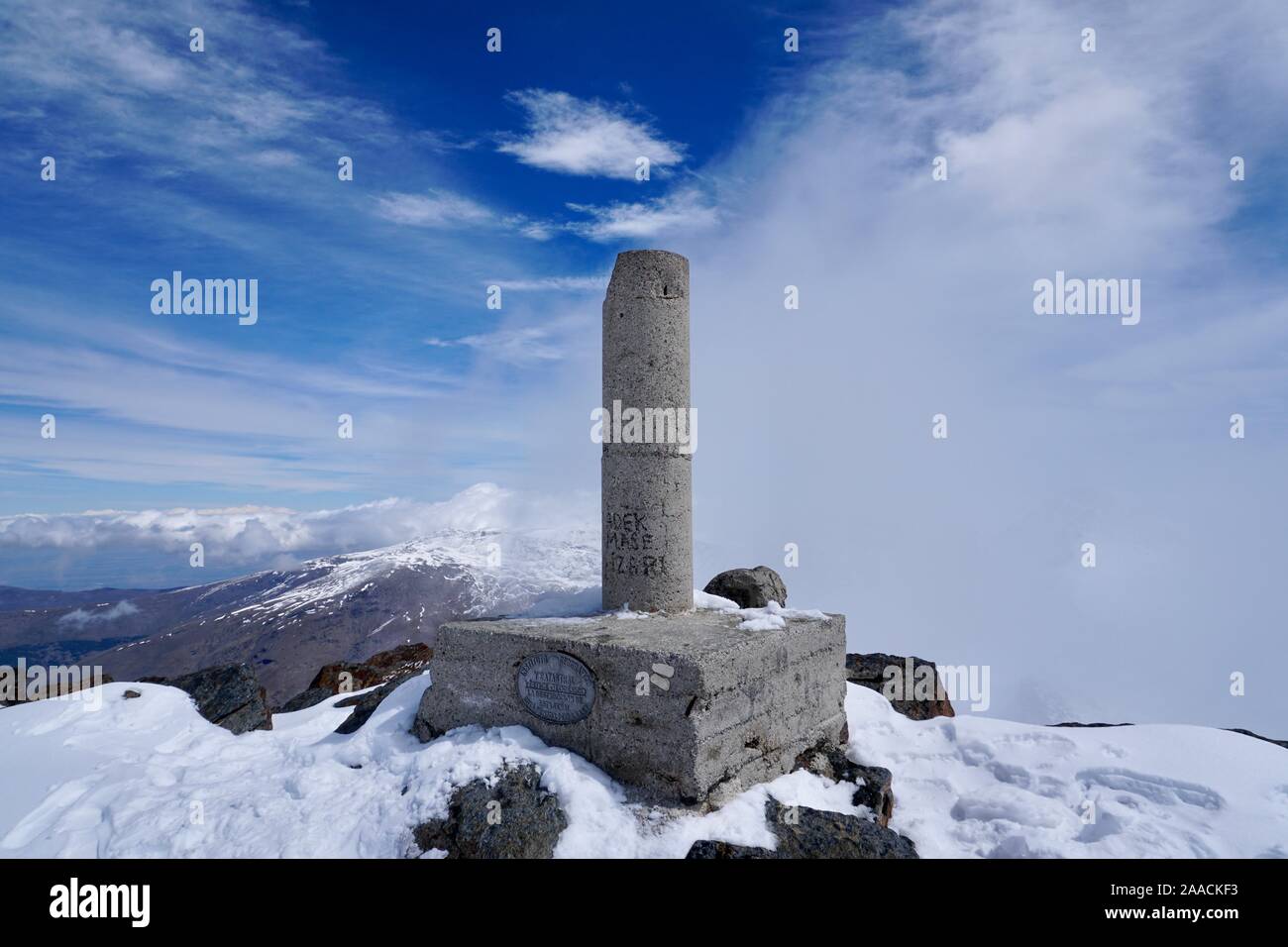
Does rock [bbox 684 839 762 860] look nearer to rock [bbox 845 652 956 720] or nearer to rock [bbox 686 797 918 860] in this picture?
rock [bbox 686 797 918 860]

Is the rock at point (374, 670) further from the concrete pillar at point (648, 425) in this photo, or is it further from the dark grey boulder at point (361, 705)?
the concrete pillar at point (648, 425)

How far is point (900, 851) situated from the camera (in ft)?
26.4

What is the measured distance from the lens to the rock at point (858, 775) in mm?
9531

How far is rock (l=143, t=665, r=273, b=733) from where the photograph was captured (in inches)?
495

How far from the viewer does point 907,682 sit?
1417cm

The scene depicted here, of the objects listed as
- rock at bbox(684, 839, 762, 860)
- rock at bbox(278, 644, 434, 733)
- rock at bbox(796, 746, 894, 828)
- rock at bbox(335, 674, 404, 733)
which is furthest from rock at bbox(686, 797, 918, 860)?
rock at bbox(278, 644, 434, 733)

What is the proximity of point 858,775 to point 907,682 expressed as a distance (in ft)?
15.2

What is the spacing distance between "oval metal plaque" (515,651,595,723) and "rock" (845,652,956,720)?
6.68 metres

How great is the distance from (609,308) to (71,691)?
36.7 feet

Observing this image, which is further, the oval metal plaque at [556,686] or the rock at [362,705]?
the rock at [362,705]

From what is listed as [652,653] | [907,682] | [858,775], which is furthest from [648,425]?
[907,682]

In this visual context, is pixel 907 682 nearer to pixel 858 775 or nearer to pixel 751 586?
pixel 751 586

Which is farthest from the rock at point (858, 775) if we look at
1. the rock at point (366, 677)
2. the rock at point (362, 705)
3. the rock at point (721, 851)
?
the rock at point (366, 677)

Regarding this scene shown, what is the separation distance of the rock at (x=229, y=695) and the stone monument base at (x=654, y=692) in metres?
4.28
